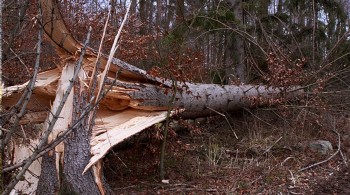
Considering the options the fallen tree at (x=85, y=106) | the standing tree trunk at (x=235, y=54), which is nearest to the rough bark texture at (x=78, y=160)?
the fallen tree at (x=85, y=106)

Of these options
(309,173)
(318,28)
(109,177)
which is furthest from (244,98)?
(318,28)

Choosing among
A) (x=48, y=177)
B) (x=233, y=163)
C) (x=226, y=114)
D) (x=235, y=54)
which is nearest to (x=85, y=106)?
(x=48, y=177)

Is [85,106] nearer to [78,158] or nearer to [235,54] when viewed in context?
[78,158]

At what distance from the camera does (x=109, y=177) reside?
4.93 metres

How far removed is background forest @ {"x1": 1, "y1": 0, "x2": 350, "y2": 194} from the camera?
15.8 ft

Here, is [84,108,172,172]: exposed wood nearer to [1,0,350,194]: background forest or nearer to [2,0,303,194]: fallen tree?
[2,0,303,194]: fallen tree

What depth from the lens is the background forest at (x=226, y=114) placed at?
4824 millimetres

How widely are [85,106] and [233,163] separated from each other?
8.44 ft

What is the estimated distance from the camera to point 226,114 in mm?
6684

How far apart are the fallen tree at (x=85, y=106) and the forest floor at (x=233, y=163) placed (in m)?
0.36

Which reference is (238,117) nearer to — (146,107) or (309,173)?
(309,173)

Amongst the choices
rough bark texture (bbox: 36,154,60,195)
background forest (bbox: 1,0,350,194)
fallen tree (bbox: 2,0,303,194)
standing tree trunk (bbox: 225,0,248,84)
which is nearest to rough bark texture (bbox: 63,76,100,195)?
fallen tree (bbox: 2,0,303,194)

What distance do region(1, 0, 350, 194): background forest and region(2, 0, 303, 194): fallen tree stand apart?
24cm

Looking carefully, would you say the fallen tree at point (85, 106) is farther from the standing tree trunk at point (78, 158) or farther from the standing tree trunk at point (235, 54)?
the standing tree trunk at point (235, 54)
